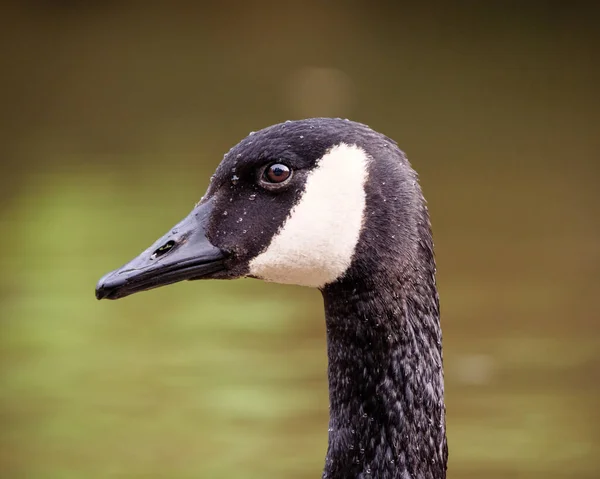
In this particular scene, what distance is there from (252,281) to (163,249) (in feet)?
14.3

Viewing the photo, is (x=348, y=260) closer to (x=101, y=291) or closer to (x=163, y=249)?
(x=163, y=249)

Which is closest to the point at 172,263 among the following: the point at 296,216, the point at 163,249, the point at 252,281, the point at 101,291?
the point at 163,249

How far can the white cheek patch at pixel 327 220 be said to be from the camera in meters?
2.63

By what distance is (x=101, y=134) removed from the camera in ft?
32.6

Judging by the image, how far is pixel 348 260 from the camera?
2.65m

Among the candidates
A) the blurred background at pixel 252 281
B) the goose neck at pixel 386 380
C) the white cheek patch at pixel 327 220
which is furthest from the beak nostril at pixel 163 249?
the blurred background at pixel 252 281

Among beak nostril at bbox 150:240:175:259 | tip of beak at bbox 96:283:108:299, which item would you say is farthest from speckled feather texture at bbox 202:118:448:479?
tip of beak at bbox 96:283:108:299

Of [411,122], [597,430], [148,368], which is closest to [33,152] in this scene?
[411,122]

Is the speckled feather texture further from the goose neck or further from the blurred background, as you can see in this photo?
the blurred background

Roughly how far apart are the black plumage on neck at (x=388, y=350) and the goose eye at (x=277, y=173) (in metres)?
0.21

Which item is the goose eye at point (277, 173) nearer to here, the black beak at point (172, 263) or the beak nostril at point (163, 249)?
the black beak at point (172, 263)

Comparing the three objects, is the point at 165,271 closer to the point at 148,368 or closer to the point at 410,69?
the point at 148,368

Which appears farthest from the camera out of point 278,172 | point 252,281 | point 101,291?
point 252,281

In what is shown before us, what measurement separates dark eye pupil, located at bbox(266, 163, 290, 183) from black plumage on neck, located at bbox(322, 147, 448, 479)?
213mm
